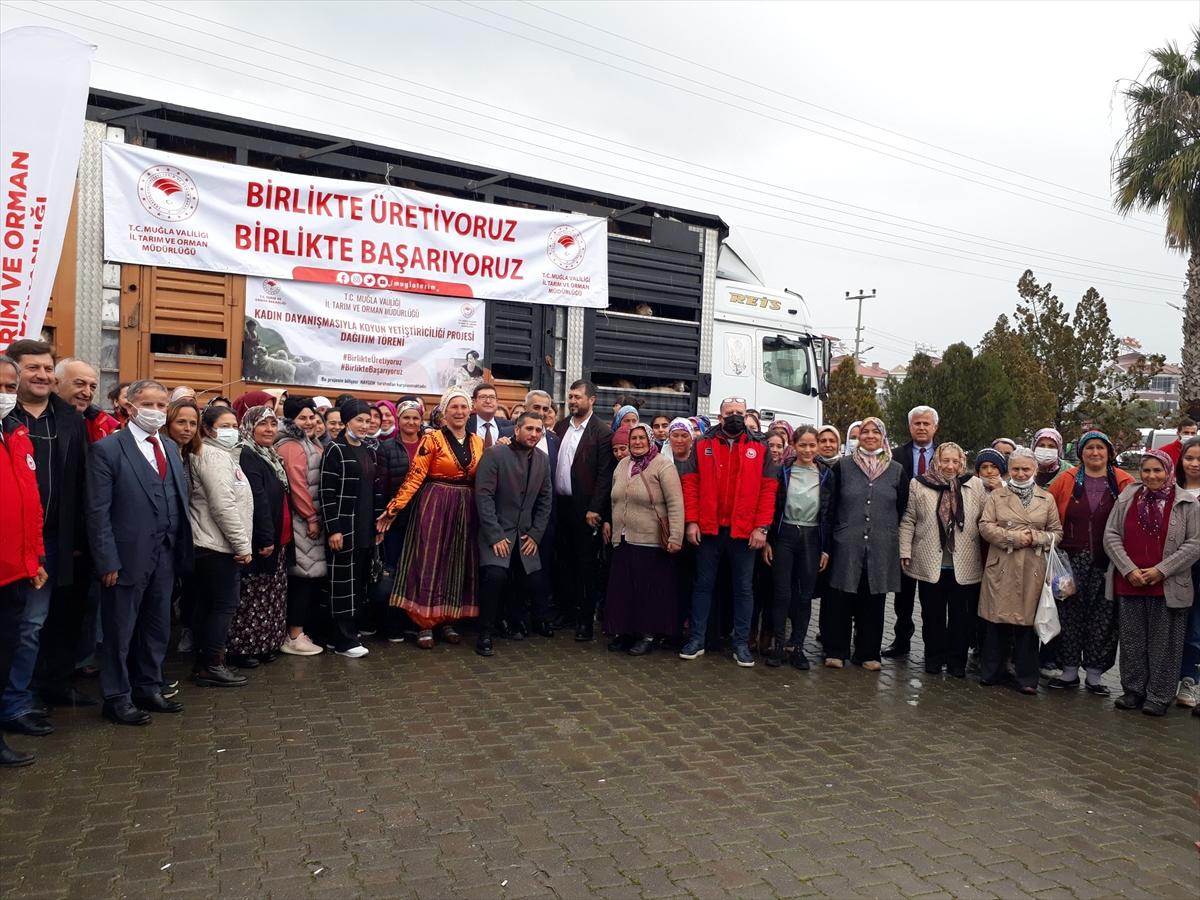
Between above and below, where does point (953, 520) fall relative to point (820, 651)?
above

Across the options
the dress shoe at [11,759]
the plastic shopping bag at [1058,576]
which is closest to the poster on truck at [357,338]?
the dress shoe at [11,759]

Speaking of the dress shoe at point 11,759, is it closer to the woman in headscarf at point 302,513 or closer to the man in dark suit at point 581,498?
the woman in headscarf at point 302,513

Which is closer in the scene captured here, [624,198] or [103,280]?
[103,280]

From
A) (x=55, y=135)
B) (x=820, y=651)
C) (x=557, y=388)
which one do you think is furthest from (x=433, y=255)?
(x=820, y=651)

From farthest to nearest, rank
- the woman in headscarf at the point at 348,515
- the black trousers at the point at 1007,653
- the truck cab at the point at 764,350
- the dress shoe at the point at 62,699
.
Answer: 1. the truck cab at the point at 764,350
2. the black trousers at the point at 1007,653
3. the woman in headscarf at the point at 348,515
4. the dress shoe at the point at 62,699

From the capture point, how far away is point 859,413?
29625 millimetres

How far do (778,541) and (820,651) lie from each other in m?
1.13

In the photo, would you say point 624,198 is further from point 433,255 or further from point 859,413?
point 859,413

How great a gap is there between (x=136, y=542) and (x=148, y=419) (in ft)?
2.11

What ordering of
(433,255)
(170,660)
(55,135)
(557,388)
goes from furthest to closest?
1. (557,388)
2. (433,255)
3. (170,660)
4. (55,135)

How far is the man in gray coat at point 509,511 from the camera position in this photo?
6.44 metres

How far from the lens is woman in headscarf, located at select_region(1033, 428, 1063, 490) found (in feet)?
22.7

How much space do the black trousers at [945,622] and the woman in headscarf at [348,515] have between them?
398cm

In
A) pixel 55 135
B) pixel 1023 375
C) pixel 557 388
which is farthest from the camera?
pixel 1023 375
